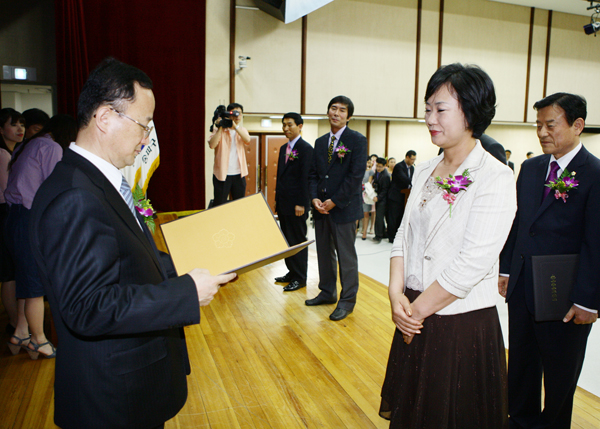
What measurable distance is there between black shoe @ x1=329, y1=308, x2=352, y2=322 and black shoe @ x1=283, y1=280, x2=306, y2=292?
72 centimetres

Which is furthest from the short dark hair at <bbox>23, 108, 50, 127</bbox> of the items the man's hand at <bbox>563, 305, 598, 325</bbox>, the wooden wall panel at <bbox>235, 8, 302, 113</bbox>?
the wooden wall panel at <bbox>235, 8, 302, 113</bbox>

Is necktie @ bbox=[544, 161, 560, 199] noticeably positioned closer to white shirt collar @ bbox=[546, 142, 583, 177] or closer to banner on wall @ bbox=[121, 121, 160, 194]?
white shirt collar @ bbox=[546, 142, 583, 177]

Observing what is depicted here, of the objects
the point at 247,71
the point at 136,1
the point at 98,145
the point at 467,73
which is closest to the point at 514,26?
the point at 247,71

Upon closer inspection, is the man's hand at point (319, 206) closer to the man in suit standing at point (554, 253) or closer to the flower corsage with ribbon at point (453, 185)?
the man in suit standing at point (554, 253)

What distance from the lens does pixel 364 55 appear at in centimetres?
826

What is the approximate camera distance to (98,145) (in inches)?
41.5

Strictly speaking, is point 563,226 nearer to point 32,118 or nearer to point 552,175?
point 552,175

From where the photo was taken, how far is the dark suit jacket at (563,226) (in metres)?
1.65

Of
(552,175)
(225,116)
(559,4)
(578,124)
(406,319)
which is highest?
(559,4)

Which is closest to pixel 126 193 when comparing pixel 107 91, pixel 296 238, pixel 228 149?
pixel 107 91

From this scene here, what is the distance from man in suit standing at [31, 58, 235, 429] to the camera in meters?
0.91

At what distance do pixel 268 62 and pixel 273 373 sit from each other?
6.36 metres

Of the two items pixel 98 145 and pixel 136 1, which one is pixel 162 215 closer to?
pixel 136 1

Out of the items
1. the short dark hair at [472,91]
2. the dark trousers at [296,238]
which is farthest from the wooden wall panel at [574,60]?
the short dark hair at [472,91]
